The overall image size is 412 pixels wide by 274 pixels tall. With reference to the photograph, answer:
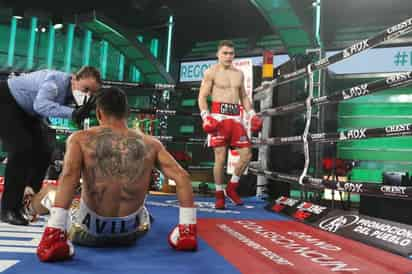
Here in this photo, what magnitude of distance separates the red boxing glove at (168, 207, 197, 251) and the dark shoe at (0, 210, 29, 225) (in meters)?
0.94

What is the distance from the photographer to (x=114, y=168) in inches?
71.6

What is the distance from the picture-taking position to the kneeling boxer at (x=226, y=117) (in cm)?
380

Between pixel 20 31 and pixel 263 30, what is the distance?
7.07m

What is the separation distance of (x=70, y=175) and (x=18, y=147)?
88 centimetres

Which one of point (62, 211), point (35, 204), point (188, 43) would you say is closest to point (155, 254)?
point (62, 211)

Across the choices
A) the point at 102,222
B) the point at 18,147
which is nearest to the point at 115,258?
the point at 102,222

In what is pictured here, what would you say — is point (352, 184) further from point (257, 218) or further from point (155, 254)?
point (155, 254)

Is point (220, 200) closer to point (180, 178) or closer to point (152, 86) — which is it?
point (152, 86)

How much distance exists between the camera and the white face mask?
8.15 ft

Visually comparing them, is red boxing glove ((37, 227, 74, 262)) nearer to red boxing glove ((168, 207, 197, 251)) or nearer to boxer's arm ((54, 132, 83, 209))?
boxer's arm ((54, 132, 83, 209))

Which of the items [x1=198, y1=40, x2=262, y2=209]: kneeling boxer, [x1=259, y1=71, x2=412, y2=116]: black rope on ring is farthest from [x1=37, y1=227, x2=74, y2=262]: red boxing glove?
[x1=198, y1=40, x2=262, y2=209]: kneeling boxer

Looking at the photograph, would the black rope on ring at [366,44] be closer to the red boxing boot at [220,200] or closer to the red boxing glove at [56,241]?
the red boxing boot at [220,200]

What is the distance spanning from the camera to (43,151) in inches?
104

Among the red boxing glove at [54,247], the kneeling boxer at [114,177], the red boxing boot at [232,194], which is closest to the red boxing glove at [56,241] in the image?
the red boxing glove at [54,247]
